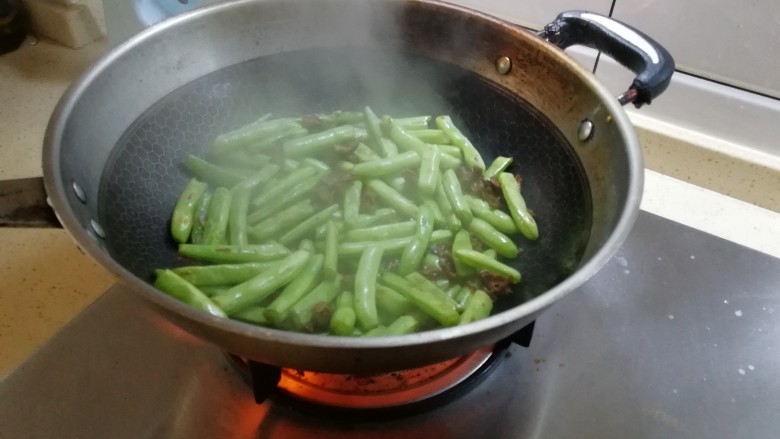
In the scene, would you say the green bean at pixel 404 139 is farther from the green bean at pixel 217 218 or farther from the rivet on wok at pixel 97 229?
the rivet on wok at pixel 97 229

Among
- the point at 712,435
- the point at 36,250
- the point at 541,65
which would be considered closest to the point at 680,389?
the point at 712,435

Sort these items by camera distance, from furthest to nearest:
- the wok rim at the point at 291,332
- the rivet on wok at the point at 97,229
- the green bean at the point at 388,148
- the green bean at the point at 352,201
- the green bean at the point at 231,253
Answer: the green bean at the point at 388,148 < the green bean at the point at 352,201 < the green bean at the point at 231,253 < the rivet on wok at the point at 97,229 < the wok rim at the point at 291,332

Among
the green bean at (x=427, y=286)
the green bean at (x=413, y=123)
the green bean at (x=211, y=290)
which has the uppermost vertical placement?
the green bean at (x=413, y=123)

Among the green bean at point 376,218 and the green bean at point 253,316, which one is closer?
the green bean at point 253,316

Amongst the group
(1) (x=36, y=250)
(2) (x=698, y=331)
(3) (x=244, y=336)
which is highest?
(3) (x=244, y=336)

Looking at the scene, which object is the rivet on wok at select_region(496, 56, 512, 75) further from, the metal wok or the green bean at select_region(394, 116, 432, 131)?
the green bean at select_region(394, 116, 432, 131)

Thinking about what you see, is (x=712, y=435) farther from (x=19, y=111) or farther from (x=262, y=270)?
(x=19, y=111)

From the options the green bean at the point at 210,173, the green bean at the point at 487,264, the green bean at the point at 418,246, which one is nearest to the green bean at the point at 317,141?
the green bean at the point at 210,173
